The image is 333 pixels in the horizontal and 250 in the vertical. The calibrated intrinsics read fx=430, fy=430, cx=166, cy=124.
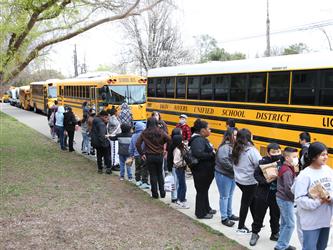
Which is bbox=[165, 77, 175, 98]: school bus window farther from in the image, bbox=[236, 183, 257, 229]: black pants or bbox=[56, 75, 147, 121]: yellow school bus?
bbox=[236, 183, 257, 229]: black pants

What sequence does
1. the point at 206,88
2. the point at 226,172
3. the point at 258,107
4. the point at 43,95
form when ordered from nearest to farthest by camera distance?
the point at 226,172 < the point at 258,107 < the point at 206,88 < the point at 43,95

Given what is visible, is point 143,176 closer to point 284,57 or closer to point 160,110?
point 284,57

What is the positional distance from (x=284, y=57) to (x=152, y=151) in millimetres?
4409

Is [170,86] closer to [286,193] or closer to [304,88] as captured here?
[304,88]

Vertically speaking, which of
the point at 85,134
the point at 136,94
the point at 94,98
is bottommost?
the point at 85,134

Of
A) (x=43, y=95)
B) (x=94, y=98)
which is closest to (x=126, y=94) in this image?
(x=94, y=98)

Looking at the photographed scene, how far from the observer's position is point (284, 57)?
10.6 m

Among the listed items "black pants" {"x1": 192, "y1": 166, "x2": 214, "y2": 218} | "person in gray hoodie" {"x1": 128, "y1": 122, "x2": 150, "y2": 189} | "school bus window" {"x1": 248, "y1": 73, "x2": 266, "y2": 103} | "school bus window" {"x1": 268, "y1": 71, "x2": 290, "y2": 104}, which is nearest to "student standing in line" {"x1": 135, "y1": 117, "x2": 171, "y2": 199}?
"person in gray hoodie" {"x1": 128, "y1": 122, "x2": 150, "y2": 189}

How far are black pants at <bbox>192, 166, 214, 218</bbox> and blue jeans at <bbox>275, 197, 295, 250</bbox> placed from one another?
1.75 m

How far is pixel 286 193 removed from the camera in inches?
219

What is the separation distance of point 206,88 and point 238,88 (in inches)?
67.3

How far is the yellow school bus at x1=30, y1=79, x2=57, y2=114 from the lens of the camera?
33312 mm

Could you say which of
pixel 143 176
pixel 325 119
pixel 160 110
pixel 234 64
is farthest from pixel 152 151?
pixel 160 110

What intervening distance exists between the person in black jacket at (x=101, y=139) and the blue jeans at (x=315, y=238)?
282 inches
